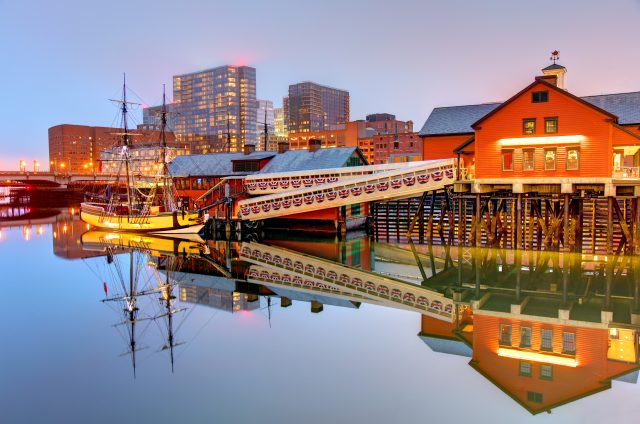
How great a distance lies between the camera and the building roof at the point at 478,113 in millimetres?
38312

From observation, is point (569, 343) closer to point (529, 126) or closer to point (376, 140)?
point (529, 126)

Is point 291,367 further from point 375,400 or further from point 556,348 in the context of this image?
point 556,348

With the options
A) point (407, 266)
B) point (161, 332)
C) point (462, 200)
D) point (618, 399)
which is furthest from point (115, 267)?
point (618, 399)

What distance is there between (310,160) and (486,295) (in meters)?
32.3

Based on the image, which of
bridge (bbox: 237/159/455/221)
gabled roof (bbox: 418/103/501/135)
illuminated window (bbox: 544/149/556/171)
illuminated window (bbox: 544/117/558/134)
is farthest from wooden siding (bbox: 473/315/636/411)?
gabled roof (bbox: 418/103/501/135)

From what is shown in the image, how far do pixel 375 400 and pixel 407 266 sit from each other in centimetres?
1718

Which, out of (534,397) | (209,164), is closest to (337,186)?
(209,164)

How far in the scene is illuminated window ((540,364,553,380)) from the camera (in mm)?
12815

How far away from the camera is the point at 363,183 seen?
3953 centimetres

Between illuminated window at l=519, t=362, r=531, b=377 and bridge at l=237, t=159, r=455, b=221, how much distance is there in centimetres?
2171

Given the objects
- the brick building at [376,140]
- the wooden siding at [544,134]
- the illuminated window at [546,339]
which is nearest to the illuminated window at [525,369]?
the illuminated window at [546,339]

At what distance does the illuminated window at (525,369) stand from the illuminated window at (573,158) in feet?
63.5

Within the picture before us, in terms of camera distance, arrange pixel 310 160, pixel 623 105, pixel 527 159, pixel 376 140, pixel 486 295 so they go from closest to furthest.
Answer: pixel 486 295 < pixel 527 159 < pixel 623 105 < pixel 310 160 < pixel 376 140

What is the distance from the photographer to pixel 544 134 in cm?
2995
